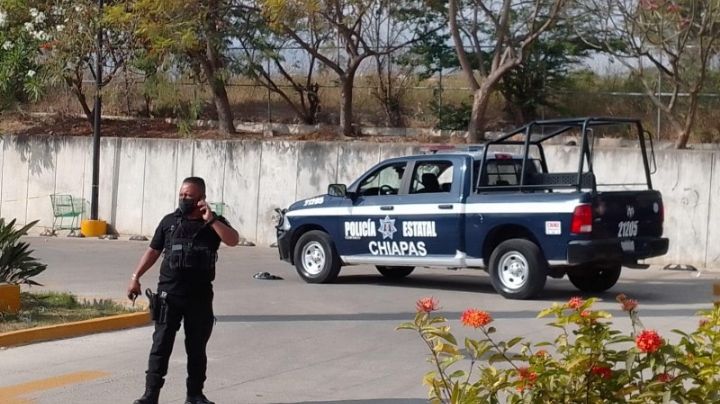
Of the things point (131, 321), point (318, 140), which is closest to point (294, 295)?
point (131, 321)

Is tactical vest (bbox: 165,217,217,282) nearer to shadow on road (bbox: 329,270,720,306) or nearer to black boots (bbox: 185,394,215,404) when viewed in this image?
black boots (bbox: 185,394,215,404)

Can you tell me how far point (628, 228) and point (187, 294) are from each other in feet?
25.9

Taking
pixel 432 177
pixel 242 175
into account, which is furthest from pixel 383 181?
pixel 242 175

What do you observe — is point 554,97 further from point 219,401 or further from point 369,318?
point 219,401

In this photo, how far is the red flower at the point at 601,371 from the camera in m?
5.36

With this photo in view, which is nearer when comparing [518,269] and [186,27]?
[518,269]

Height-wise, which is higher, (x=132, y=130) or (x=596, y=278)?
(x=132, y=130)

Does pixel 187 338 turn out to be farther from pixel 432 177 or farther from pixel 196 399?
pixel 432 177

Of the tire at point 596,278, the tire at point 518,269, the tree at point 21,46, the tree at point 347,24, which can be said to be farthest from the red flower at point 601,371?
the tree at point 21,46

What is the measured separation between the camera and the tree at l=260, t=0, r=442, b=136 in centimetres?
2394

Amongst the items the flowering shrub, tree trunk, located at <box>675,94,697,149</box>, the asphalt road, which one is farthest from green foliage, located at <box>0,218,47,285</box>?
tree trunk, located at <box>675,94,697,149</box>

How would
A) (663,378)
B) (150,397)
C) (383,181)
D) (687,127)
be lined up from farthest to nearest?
1. (687,127)
2. (383,181)
3. (150,397)
4. (663,378)

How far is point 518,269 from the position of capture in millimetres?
14977

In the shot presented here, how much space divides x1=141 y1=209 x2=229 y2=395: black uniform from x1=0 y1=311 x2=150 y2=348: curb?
3.47m
